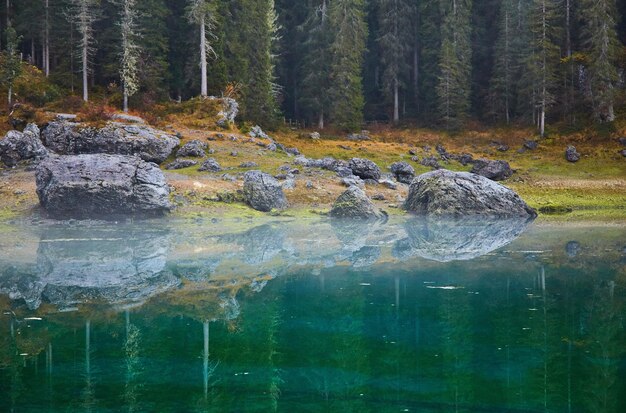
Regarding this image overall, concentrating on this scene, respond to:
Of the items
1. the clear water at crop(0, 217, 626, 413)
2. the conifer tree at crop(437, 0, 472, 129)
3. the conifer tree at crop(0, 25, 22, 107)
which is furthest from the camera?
the conifer tree at crop(437, 0, 472, 129)

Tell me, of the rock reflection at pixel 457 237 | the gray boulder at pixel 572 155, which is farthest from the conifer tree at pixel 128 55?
the gray boulder at pixel 572 155

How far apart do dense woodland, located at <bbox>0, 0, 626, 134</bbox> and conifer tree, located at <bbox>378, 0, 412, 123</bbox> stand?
0.16m

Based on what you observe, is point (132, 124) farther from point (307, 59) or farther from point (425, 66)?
point (425, 66)

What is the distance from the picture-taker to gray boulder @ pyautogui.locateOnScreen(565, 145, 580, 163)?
148 ft

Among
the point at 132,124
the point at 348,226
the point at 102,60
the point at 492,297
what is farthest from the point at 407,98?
the point at 492,297

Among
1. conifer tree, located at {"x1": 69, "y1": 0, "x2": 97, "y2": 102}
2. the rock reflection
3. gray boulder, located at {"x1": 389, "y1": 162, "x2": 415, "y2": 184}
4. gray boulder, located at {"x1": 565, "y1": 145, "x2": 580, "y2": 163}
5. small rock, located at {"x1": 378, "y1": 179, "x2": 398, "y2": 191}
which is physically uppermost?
conifer tree, located at {"x1": 69, "y1": 0, "x2": 97, "y2": 102}

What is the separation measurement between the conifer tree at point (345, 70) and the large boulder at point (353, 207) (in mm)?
30916

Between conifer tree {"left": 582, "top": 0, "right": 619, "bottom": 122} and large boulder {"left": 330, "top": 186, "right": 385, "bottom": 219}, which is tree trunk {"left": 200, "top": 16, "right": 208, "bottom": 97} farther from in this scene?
conifer tree {"left": 582, "top": 0, "right": 619, "bottom": 122}

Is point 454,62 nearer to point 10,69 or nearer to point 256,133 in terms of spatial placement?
point 256,133

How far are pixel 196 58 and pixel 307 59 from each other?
15.0 m

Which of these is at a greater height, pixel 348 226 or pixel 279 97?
pixel 279 97

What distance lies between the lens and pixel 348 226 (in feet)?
85.7

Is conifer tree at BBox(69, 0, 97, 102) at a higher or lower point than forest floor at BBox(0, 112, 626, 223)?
higher

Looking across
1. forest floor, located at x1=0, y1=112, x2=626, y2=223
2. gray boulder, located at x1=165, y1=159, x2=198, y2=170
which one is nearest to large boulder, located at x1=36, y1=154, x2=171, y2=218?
forest floor, located at x1=0, y1=112, x2=626, y2=223
